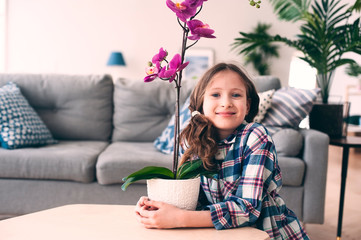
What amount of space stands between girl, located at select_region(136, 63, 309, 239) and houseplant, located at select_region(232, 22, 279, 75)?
4831 millimetres

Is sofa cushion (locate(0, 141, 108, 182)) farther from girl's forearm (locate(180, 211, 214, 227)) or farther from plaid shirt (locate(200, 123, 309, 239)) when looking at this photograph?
girl's forearm (locate(180, 211, 214, 227))

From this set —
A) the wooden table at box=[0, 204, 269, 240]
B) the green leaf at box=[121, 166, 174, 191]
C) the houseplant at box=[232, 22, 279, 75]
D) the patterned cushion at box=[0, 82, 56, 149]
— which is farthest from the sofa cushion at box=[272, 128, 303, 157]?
the houseplant at box=[232, 22, 279, 75]

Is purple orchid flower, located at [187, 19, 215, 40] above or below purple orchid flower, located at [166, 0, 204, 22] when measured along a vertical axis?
below

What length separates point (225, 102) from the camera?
1.07 metres

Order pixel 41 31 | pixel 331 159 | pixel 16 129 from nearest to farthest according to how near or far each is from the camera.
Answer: pixel 16 129 < pixel 331 159 < pixel 41 31

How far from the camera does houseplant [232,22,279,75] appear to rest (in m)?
5.86

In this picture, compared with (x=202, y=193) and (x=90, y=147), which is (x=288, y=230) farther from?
(x=90, y=147)

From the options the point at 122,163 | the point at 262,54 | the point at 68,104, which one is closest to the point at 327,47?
the point at 122,163

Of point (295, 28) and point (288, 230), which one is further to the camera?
point (295, 28)

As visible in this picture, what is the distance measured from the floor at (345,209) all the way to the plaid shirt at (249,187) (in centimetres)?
126

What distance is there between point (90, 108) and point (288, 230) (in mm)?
1875

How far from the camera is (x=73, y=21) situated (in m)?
5.59

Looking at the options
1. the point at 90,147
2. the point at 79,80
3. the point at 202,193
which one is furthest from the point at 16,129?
the point at 202,193

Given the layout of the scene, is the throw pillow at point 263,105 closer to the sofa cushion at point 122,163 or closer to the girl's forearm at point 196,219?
the sofa cushion at point 122,163
